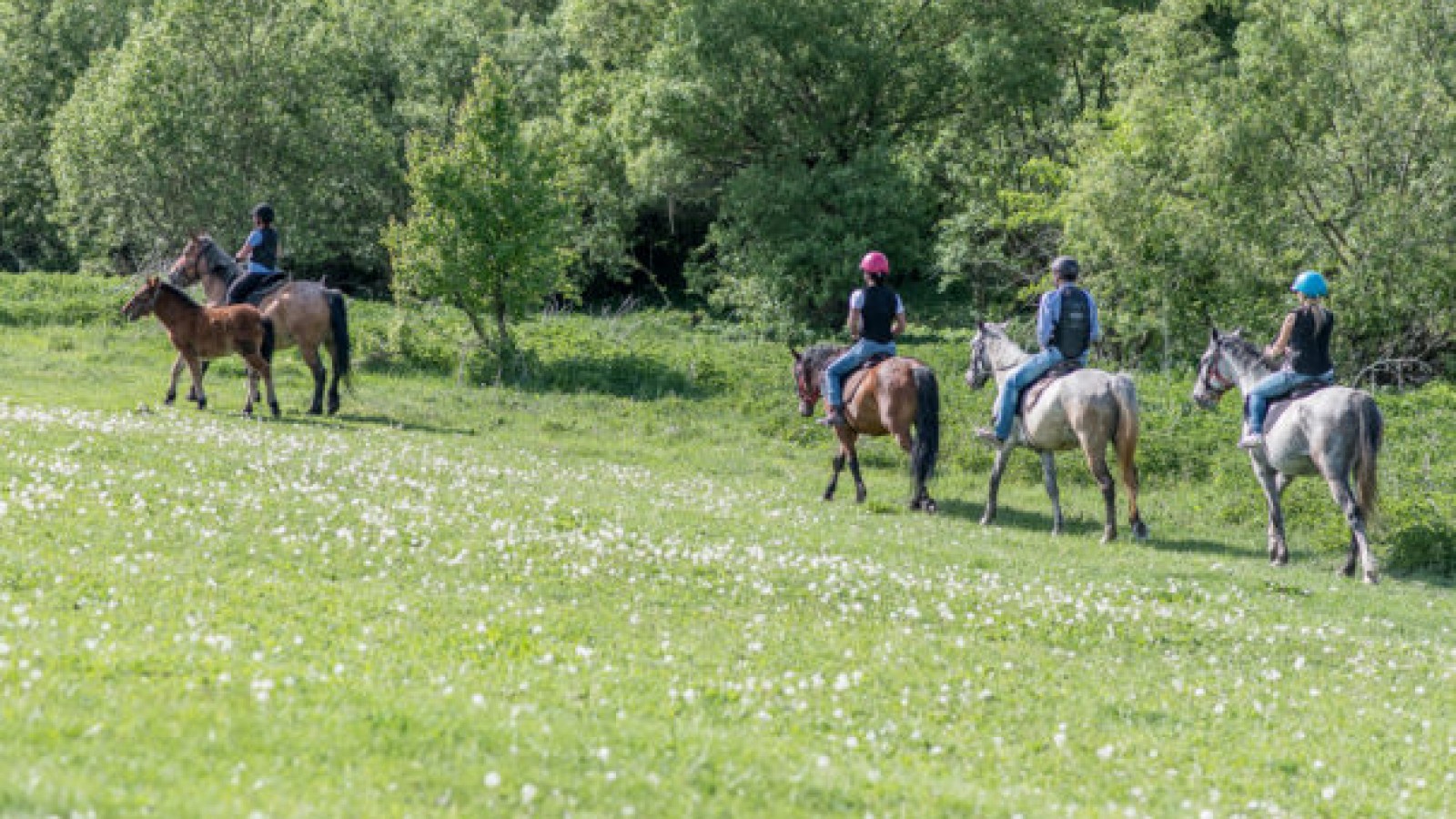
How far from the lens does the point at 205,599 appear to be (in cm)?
955

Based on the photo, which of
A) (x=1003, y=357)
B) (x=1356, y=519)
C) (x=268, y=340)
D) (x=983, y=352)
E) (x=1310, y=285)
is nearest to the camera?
(x=1356, y=519)

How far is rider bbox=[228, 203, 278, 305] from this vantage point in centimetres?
2602

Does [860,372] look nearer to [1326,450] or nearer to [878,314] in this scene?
[878,314]

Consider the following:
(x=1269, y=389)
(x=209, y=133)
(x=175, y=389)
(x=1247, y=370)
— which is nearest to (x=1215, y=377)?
(x=1247, y=370)

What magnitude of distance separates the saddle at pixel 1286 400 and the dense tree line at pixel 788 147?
10.9 metres

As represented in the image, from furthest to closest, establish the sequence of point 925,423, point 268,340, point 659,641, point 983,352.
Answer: point 268,340, point 983,352, point 925,423, point 659,641

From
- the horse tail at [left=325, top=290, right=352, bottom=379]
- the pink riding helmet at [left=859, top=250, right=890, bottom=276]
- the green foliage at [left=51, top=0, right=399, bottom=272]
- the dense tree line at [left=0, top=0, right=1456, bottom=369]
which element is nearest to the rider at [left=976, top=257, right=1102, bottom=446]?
the pink riding helmet at [left=859, top=250, right=890, bottom=276]

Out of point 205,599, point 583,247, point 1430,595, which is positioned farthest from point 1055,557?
point 583,247

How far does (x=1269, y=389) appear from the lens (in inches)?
699

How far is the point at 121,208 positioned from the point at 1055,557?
37.0m

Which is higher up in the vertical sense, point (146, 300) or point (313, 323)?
point (146, 300)

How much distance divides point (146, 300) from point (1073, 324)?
1713 centimetres

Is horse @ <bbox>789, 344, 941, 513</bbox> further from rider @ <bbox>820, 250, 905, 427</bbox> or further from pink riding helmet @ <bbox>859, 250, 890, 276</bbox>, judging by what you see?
pink riding helmet @ <bbox>859, 250, 890, 276</bbox>

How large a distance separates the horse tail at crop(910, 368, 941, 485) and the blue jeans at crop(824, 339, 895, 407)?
1.29 metres
